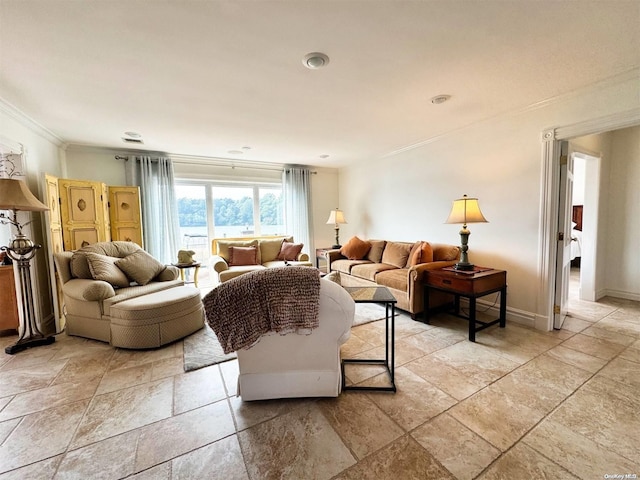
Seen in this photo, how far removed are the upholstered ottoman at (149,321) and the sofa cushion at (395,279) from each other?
7.72 feet

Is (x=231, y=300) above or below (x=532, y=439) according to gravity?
above

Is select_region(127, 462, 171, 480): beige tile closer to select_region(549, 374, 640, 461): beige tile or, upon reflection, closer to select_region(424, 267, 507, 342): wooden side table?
select_region(549, 374, 640, 461): beige tile

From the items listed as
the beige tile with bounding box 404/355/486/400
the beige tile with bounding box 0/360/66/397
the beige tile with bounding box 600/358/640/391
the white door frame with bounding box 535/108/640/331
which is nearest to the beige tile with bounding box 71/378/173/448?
the beige tile with bounding box 0/360/66/397

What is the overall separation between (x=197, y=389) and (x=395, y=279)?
242 centimetres

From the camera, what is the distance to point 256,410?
172 centimetres

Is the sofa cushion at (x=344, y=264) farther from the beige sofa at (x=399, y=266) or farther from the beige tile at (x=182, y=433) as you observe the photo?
the beige tile at (x=182, y=433)

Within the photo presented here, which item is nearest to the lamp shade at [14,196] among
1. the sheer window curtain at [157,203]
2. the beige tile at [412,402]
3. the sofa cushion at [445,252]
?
the sheer window curtain at [157,203]

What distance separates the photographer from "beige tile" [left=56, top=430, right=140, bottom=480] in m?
1.30

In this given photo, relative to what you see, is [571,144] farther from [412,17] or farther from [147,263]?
[147,263]

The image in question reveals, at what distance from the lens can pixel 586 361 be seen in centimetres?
221

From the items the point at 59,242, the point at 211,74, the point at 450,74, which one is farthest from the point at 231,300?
the point at 59,242

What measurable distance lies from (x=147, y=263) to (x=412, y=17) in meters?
3.50

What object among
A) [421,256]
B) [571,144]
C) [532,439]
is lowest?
[532,439]

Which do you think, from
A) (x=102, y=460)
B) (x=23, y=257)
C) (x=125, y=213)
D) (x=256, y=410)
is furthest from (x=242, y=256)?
(x=102, y=460)
